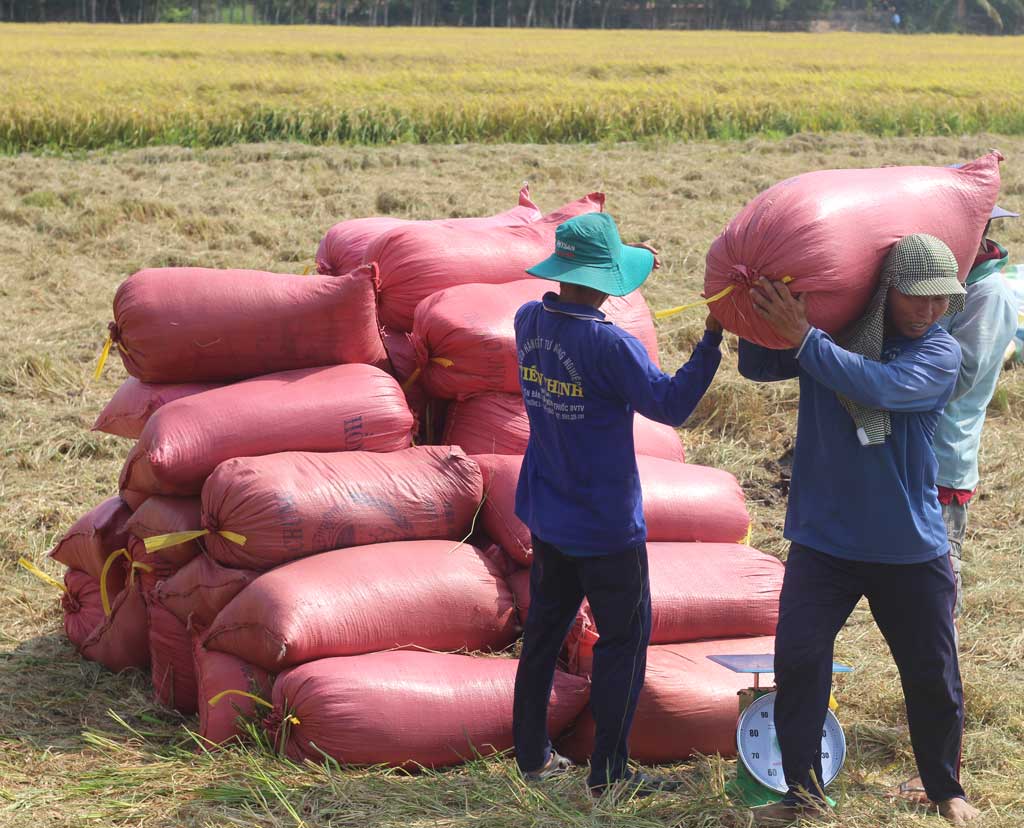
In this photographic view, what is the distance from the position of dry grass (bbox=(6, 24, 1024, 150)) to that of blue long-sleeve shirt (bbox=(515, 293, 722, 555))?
799 cm

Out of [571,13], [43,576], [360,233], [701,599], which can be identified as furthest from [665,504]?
[571,13]

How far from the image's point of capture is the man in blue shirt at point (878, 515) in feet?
8.90

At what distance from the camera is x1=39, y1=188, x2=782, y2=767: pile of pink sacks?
3.30 meters

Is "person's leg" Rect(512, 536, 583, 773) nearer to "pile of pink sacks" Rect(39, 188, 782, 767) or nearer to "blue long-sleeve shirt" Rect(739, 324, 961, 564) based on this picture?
"pile of pink sacks" Rect(39, 188, 782, 767)

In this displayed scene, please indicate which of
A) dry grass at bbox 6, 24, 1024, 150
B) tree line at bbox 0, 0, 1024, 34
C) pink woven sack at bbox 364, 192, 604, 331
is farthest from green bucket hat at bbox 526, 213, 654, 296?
tree line at bbox 0, 0, 1024, 34

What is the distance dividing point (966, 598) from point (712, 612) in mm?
1361

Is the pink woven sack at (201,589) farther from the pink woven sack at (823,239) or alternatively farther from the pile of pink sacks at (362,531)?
the pink woven sack at (823,239)

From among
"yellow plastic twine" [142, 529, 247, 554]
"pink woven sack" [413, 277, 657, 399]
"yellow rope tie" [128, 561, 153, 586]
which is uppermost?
"pink woven sack" [413, 277, 657, 399]

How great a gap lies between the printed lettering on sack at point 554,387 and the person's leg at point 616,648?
0.39 m

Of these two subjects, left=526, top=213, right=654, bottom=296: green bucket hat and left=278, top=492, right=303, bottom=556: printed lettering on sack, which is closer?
left=526, top=213, right=654, bottom=296: green bucket hat

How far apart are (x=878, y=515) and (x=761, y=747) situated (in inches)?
28.7

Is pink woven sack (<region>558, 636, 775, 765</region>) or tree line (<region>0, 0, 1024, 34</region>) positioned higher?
tree line (<region>0, 0, 1024, 34</region>)

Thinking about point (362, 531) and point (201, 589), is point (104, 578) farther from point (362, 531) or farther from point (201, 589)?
point (362, 531)

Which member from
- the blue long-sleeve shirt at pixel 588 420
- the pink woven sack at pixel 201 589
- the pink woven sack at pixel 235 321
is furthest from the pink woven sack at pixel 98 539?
the blue long-sleeve shirt at pixel 588 420
